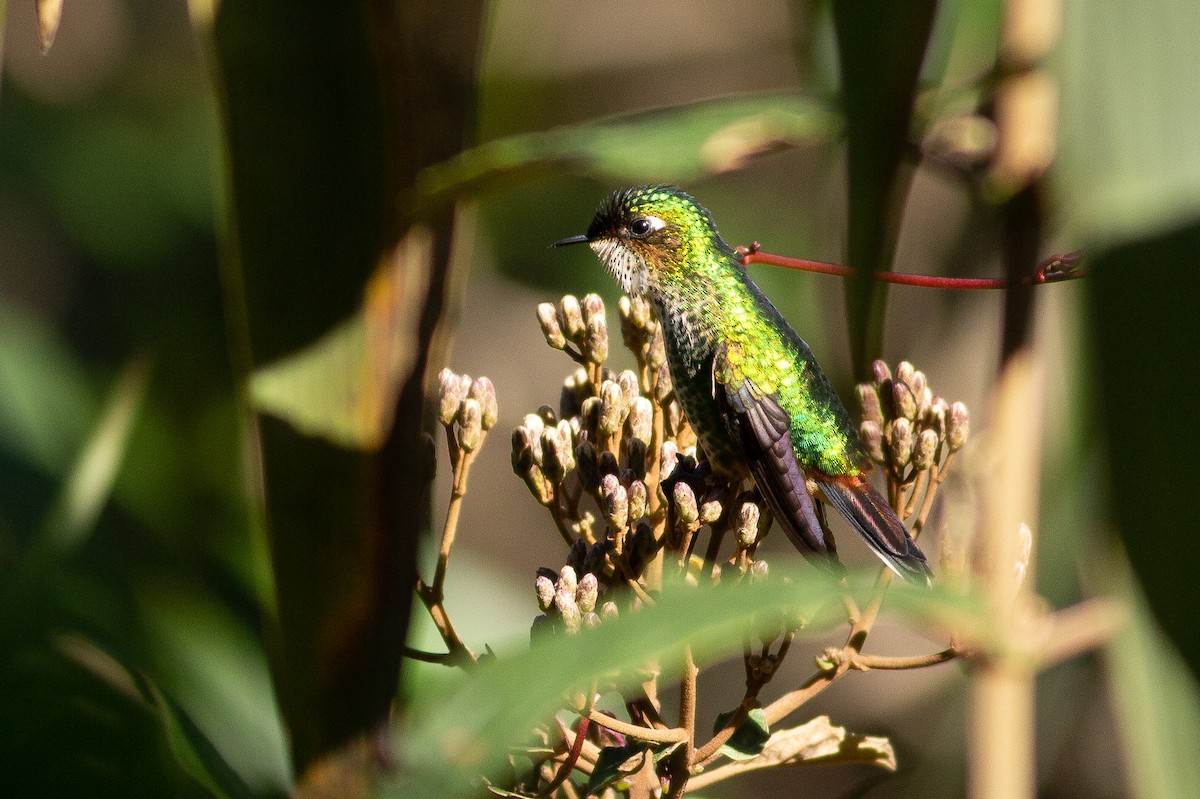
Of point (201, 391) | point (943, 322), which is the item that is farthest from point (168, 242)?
point (943, 322)

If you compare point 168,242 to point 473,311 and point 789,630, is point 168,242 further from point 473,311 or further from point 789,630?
point 789,630

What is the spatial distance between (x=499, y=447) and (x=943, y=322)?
1178 millimetres

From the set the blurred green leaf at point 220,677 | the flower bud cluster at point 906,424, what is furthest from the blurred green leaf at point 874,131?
the blurred green leaf at point 220,677

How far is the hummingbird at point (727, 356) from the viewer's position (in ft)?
4.42

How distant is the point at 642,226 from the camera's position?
157cm

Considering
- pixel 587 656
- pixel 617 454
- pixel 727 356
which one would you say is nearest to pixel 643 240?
pixel 727 356

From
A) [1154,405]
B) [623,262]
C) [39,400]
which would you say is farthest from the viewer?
[39,400]

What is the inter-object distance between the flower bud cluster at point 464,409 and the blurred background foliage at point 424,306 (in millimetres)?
140

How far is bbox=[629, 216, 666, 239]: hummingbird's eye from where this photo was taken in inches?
61.5

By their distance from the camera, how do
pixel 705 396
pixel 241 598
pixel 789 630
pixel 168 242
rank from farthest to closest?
pixel 168 242
pixel 241 598
pixel 705 396
pixel 789 630

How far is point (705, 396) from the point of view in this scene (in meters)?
1.43

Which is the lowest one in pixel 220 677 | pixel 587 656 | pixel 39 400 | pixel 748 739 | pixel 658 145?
pixel 220 677

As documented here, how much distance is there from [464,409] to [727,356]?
42 cm

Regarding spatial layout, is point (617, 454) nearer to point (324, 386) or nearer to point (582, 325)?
point (582, 325)
